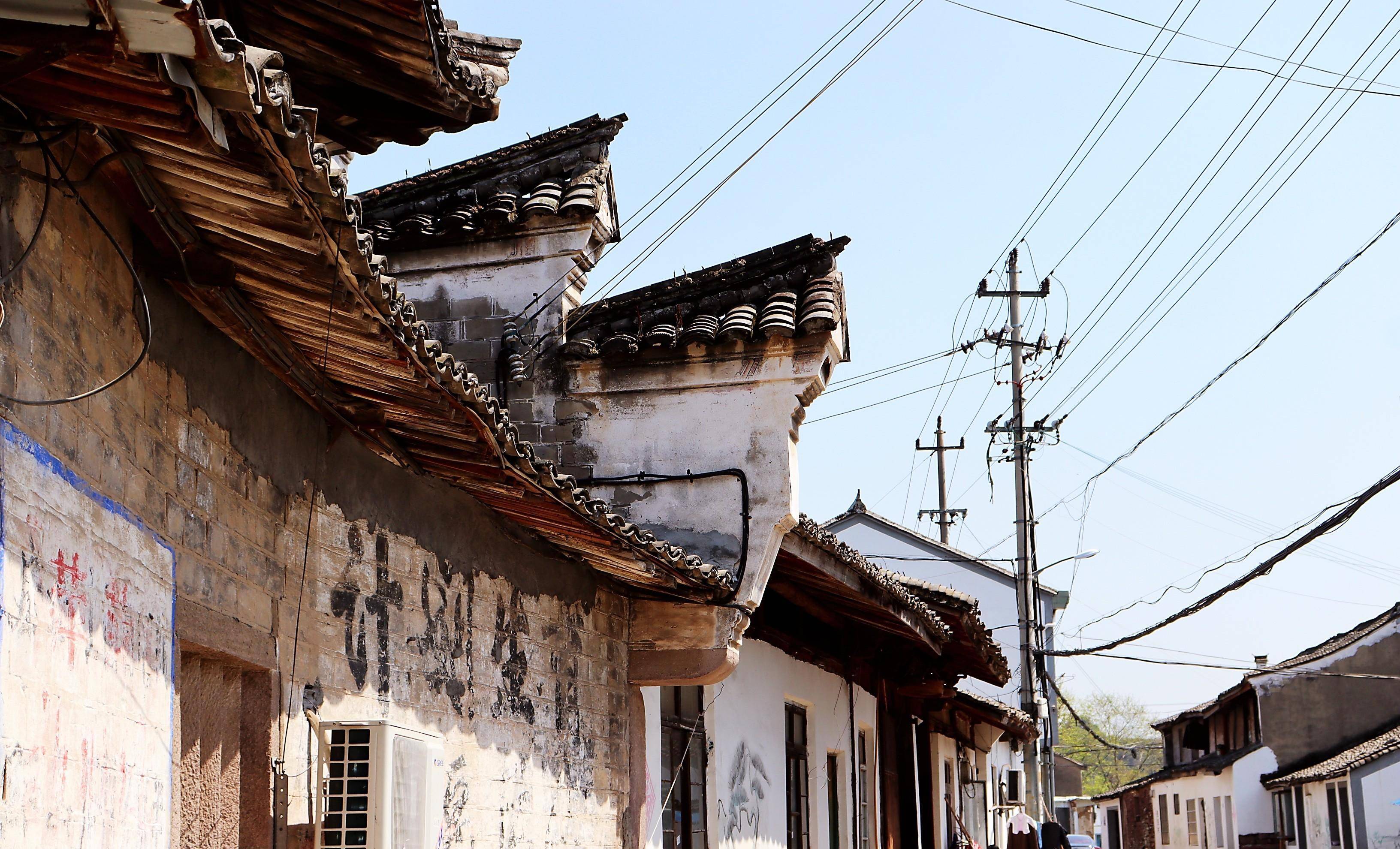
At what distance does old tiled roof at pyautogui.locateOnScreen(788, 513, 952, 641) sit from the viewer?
10086 mm

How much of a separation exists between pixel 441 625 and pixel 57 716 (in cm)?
332

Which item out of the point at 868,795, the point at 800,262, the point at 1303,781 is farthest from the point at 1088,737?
the point at 800,262

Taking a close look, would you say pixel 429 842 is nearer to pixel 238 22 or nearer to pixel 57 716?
pixel 57 716

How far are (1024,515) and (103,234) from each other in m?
20.5

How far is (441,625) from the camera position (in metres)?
7.01

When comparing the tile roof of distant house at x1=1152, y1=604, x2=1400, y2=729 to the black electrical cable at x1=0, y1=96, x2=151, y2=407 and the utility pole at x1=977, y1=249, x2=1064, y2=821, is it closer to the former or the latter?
the utility pole at x1=977, y1=249, x2=1064, y2=821

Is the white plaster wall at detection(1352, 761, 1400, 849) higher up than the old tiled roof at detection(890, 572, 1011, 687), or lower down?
lower down

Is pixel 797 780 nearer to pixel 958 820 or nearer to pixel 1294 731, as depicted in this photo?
pixel 958 820

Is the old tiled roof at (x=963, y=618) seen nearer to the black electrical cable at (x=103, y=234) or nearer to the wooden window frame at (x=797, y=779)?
the wooden window frame at (x=797, y=779)

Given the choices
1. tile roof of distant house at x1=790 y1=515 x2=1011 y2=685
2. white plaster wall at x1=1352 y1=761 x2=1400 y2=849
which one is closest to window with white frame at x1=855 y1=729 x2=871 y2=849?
tile roof of distant house at x1=790 y1=515 x2=1011 y2=685

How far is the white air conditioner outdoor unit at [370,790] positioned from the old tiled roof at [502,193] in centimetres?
494

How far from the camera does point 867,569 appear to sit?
11062 mm

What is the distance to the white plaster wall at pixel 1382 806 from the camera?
101 feet

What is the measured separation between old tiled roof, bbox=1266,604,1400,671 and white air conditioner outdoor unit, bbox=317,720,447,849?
35.2 metres
